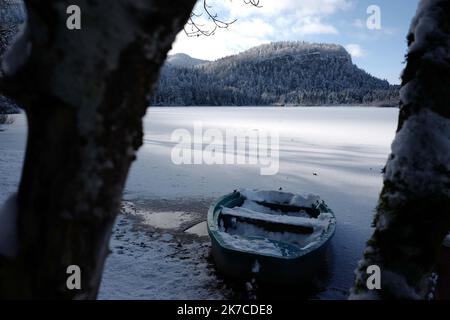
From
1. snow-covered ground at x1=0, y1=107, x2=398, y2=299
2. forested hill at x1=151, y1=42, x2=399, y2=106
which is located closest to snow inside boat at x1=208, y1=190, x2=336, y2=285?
snow-covered ground at x1=0, y1=107, x2=398, y2=299

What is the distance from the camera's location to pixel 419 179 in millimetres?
1841

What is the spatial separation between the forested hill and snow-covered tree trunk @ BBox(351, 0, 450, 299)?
3695 inches

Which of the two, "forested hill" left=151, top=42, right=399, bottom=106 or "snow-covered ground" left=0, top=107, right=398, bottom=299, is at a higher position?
"forested hill" left=151, top=42, right=399, bottom=106

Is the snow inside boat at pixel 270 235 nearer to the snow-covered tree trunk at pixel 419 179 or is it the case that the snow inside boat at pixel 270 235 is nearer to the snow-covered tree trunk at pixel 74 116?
the snow-covered tree trunk at pixel 419 179

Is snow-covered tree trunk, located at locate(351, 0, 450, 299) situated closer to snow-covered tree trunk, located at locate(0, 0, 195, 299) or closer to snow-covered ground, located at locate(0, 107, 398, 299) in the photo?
snow-covered tree trunk, located at locate(0, 0, 195, 299)

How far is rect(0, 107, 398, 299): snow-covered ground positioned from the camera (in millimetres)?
5211

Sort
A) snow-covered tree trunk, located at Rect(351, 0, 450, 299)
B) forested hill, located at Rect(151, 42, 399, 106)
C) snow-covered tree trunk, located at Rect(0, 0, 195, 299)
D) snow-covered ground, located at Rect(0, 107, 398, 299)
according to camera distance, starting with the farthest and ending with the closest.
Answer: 1. forested hill, located at Rect(151, 42, 399, 106)
2. snow-covered ground, located at Rect(0, 107, 398, 299)
3. snow-covered tree trunk, located at Rect(351, 0, 450, 299)
4. snow-covered tree trunk, located at Rect(0, 0, 195, 299)

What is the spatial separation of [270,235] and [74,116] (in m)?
5.47

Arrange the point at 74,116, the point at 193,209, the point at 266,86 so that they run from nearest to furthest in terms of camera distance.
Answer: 1. the point at 74,116
2. the point at 193,209
3. the point at 266,86

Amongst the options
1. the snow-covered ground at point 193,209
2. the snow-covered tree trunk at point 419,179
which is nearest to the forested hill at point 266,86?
the snow-covered ground at point 193,209

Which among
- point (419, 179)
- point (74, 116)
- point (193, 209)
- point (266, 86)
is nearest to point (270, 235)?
point (193, 209)

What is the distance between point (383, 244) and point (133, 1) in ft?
5.61

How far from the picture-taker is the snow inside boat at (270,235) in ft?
15.8

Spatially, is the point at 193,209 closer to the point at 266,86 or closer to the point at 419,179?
the point at 419,179
